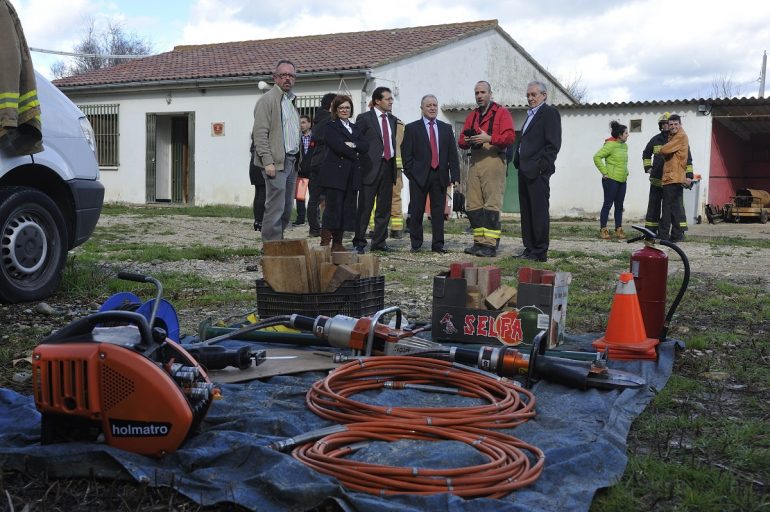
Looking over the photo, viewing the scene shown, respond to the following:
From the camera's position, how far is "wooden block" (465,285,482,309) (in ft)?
17.0

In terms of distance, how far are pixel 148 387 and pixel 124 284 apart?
461 cm

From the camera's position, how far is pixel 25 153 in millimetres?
5598

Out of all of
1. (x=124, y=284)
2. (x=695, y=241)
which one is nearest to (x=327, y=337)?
(x=124, y=284)

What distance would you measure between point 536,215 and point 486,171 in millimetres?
979

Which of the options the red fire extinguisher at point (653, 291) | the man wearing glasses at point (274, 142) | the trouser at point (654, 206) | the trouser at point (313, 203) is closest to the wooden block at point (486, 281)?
the red fire extinguisher at point (653, 291)

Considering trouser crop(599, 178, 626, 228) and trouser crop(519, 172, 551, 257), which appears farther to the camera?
trouser crop(599, 178, 626, 228)

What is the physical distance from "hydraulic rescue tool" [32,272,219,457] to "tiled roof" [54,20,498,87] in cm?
1851

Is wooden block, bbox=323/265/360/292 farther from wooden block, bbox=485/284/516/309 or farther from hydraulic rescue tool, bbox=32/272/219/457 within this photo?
hydraulic rescue tool, bbox=32/272/219/457

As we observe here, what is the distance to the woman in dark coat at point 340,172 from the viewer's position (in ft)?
31.2

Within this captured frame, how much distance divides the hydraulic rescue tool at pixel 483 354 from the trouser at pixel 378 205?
643 centimetres

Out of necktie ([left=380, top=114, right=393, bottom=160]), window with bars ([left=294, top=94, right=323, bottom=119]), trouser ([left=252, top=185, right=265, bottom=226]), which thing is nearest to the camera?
necktie ([left=380, top=114, right=393, bottom=160])

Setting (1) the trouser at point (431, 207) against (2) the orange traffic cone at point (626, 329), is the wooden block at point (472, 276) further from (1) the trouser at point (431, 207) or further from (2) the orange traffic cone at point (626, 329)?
(1) the trouser at point (431, 207)

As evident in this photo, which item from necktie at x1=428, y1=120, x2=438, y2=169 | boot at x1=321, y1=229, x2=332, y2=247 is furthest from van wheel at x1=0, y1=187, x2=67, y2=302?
necktie at x1=428, y1=120, x2=438, y2=169

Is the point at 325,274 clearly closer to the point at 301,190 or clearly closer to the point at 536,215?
the point at 536,215
